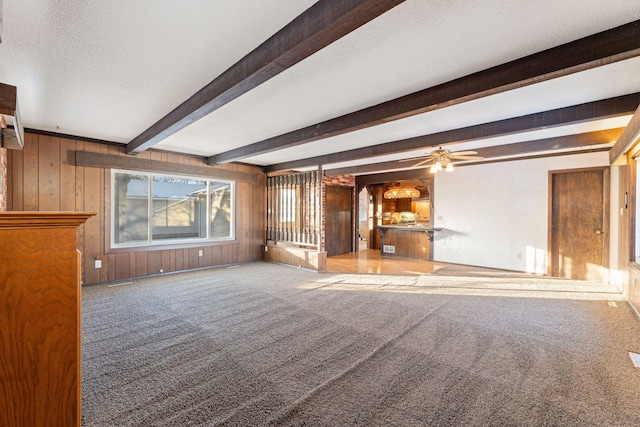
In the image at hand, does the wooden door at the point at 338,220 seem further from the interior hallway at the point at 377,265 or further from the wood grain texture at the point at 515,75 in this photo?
the wood grain texture at the point at 515,75

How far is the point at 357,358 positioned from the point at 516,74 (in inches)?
105

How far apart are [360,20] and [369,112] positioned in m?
1.86

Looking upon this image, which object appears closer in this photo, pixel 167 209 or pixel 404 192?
pixel 167 209

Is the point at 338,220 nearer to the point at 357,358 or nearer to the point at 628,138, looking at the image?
the point at 628,138

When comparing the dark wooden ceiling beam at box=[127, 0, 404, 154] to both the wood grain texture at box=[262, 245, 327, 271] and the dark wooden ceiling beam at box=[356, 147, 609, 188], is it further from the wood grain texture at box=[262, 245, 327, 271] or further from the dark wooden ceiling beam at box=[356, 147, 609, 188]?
the dark wooden ceiling beam at box=[356, 147, 609, 188]

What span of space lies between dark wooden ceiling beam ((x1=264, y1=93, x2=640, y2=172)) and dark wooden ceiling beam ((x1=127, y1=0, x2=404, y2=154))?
10.1 feet

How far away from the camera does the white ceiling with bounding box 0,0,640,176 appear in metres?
1.75

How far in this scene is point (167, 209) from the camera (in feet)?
19.8

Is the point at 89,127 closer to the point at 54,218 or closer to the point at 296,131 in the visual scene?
the point at 296,131

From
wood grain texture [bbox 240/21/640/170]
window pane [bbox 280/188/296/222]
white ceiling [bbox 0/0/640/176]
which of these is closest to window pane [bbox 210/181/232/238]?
window pane [bbox 280/188/296/222]

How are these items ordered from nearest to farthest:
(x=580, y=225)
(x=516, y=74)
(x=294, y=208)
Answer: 1. (x=516, y=74)
2. (x=580, y=225)
3. (x=294, y=208)

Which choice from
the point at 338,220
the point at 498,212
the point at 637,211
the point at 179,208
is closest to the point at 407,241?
the point at 338,220

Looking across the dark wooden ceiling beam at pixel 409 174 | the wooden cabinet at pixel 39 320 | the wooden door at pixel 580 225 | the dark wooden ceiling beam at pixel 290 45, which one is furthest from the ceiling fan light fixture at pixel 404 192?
the wooden cabinet at pixel 39 320

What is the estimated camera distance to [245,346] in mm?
2668
